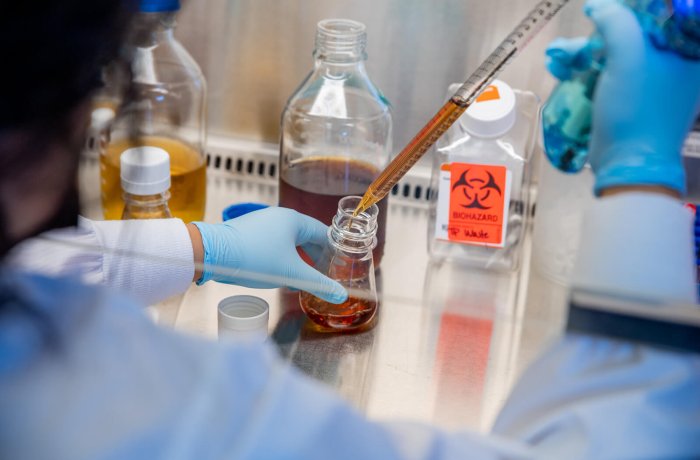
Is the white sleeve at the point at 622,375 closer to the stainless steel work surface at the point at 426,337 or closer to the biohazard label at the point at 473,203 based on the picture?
the stainless steel work surface at the point at 426,337

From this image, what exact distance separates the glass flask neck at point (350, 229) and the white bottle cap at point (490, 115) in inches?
10.6

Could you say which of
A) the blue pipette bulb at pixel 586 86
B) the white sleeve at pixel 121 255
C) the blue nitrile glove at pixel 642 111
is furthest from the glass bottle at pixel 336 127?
the blue nitrile glove at pixel 642 111

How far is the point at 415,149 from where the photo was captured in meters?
1.07

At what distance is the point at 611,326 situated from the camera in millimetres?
635

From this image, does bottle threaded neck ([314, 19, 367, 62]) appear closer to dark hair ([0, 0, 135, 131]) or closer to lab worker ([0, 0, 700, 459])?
lab worker ([0, 0, 700, 459])

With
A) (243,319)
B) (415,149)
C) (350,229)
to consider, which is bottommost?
(243,319)

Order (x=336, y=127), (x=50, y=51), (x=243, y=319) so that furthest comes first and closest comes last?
(x=336, y=127) < (x=243, y=319) < (x=50, y=51)

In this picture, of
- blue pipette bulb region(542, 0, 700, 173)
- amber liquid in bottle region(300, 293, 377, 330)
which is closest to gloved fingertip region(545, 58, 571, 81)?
blue pipette bulb region(542, 0, 700, 173)

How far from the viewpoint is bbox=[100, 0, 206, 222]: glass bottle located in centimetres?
130

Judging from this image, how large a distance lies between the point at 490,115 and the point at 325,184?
27 cm

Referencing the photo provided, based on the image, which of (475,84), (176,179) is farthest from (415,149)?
(176,179)

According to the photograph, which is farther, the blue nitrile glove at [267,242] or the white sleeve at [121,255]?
the blue nitrile glove at [267,242]

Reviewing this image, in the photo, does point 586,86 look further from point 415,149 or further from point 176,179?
point 176,179

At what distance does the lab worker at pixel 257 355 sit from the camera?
588 mm
